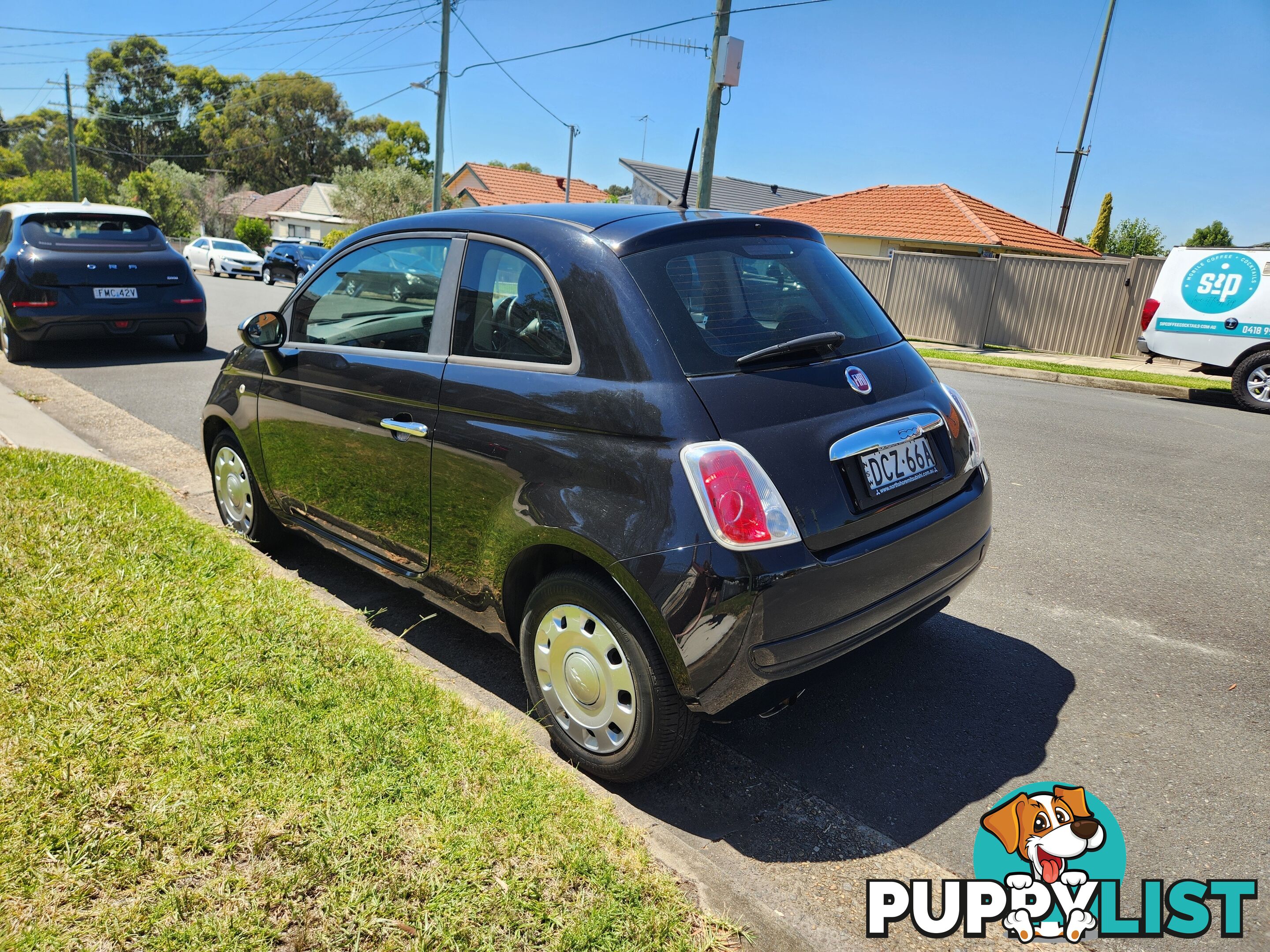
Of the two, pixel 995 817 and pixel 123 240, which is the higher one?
pixel 123 240

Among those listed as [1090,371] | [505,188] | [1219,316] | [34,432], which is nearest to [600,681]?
[34,432]

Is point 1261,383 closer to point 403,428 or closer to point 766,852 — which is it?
point 766,852

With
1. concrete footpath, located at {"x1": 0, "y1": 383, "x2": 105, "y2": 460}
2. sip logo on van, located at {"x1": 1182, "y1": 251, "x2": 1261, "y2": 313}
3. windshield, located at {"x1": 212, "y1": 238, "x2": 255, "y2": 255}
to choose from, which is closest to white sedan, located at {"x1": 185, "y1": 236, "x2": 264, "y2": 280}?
windshield, located at {"x1": 212, "y1": 238, "x2": 255, "y2": 255}

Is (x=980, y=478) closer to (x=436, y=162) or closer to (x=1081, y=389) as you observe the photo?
(x=1081, y=389)

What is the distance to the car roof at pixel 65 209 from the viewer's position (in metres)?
10.0

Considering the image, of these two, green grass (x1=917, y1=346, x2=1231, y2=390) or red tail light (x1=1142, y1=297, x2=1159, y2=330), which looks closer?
red tail light (x1=1142, y1=297, x2=1159, y2=330)

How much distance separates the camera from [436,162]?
83.0ft

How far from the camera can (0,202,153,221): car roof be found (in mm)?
10000

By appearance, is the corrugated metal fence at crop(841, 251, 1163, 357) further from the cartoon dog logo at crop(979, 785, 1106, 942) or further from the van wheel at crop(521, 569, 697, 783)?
the van wheel at crop(521, 569, 697, 783)

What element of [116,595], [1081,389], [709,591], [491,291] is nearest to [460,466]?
[491,291]

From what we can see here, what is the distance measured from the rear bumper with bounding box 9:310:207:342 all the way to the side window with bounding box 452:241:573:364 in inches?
338

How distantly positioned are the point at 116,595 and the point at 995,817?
342 centimetres

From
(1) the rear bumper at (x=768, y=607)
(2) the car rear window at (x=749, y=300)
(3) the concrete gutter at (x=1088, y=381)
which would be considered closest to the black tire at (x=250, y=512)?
(2) the car rear window at (x=749, y=300)

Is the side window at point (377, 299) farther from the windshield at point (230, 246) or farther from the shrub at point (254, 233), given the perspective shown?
the shrub at point (254, 233)
